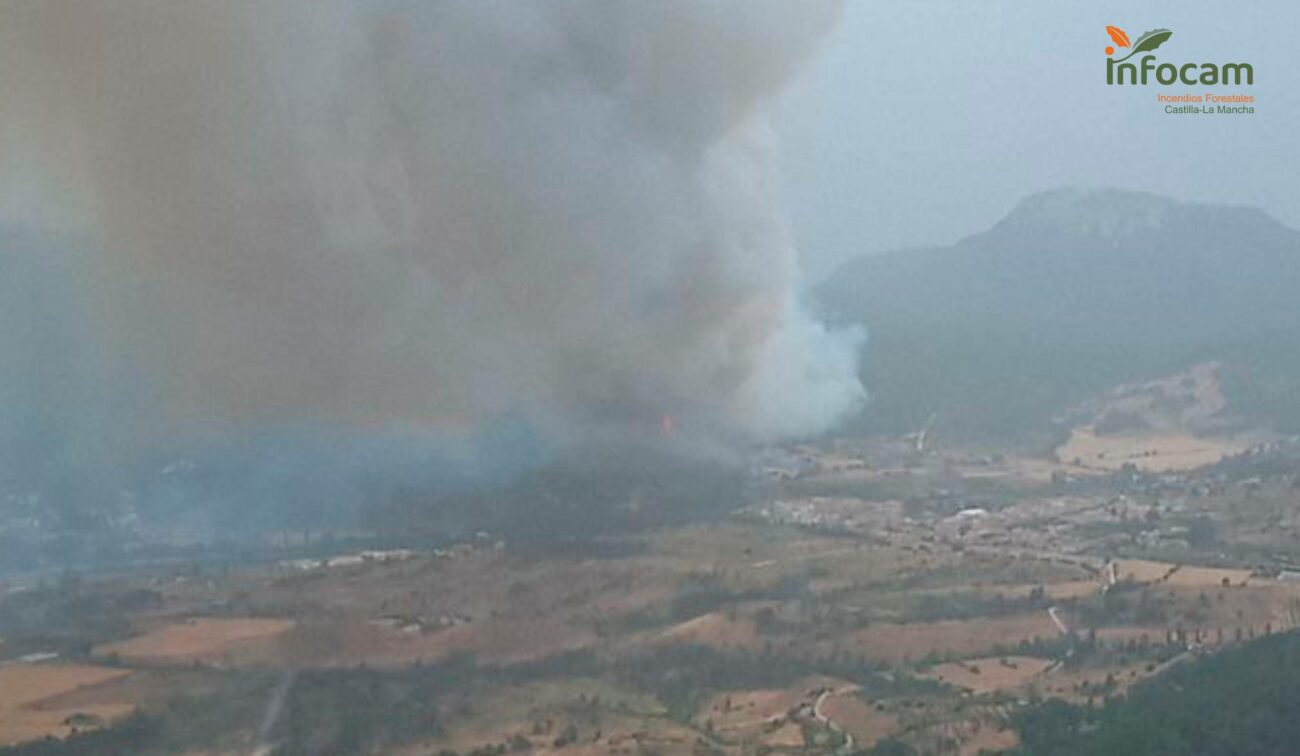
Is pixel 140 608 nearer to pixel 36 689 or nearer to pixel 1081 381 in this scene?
pixel 36 689

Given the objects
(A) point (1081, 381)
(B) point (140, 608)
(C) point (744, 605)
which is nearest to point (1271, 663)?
(C) point (744, 605)

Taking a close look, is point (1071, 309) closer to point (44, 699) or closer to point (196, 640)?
point (196, 640)

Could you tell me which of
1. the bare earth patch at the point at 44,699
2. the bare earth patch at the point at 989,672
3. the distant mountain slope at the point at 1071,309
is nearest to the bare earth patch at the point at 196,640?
the bare earth patch at the point at 44,699

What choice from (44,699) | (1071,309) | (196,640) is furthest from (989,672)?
(1071,309)

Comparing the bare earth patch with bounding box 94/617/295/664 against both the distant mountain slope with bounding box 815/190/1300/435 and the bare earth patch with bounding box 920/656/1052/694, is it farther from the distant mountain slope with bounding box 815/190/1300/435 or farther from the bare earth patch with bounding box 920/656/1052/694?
the distant mountain slope with bounding box 815/190/1300/435

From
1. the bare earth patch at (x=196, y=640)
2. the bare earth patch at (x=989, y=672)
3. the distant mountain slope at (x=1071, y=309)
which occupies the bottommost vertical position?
the bare earth patch at (x=989, y=672)

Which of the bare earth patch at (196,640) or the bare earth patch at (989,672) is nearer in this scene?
the bare earth patch at (196,640)

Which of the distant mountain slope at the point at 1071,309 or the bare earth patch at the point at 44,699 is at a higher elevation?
the distant mountain slope at the point at 1071,309

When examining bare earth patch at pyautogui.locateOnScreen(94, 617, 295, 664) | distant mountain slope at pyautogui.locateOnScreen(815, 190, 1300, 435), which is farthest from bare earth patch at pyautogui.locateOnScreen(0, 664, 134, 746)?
distant mountain slope at pyautogui.locateOnScreen(815, 190, 1300, 435)

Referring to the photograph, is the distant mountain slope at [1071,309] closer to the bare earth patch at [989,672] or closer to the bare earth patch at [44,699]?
the bare earth patch at [989,672]
